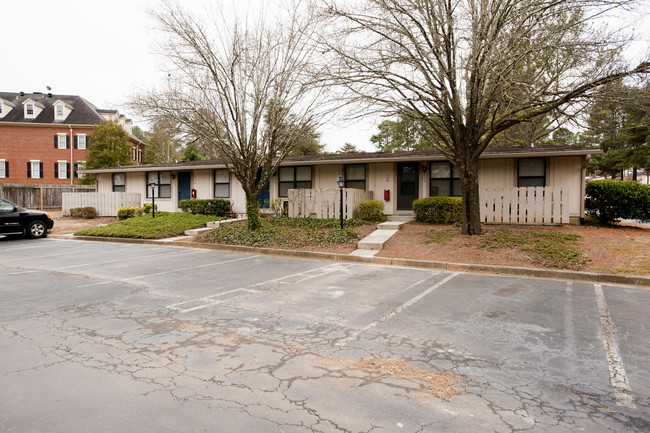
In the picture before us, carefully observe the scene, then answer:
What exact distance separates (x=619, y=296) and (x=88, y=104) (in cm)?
4954

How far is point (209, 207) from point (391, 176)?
9069 millimetres

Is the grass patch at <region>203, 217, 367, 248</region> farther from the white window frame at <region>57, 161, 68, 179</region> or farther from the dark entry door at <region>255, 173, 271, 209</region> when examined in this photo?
the white window frame at <region>57, 161, 68, 179</region>

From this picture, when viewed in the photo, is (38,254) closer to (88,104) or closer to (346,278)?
(346,278)

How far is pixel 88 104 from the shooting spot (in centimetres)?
4144

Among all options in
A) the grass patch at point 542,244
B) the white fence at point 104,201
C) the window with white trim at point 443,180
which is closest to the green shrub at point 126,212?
the white fence at point 104,201

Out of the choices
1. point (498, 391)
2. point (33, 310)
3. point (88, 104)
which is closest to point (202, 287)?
point (33, 310)

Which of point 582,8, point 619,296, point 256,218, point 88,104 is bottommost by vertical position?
point 619,296

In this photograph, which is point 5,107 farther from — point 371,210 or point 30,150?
point 371,210

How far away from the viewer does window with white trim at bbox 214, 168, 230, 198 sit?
1922cm

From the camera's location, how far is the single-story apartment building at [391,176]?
13.5m

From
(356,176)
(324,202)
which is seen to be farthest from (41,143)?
(356,176)

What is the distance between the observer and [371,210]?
49.3 feet

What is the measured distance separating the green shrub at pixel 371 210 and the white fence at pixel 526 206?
3.90 metres

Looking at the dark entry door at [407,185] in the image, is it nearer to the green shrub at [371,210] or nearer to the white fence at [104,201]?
the green shrub at [371,210]
